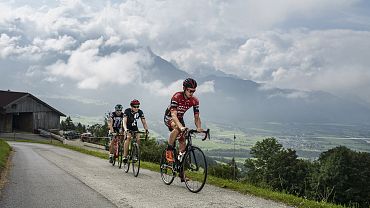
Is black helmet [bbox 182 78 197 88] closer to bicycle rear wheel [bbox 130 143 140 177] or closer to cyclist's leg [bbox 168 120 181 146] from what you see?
cyclist's leg [bbox 168 120 181 146]

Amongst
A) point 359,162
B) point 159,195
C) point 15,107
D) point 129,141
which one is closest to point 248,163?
point 359,162

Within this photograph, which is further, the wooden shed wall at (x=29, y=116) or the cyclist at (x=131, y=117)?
the wooden shed wall at (x=29, y=116)

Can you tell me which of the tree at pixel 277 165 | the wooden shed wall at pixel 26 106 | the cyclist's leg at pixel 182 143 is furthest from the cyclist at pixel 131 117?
the wooden shed wall at pixel 26 106

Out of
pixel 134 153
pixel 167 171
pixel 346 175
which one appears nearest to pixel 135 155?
pixel 134 153

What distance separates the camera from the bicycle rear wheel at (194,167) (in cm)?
864

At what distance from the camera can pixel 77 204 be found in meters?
7.15

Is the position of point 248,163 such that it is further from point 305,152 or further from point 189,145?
point 189,145

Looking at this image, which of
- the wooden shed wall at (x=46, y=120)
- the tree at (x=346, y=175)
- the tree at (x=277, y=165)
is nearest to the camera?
the tree at (x=346, y=175)

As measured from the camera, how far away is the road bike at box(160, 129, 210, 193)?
8.66 metres

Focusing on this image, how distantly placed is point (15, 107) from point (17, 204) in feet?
204

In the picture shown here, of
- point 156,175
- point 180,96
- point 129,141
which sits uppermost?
point 180,96

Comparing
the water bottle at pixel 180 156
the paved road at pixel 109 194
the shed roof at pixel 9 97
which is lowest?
the paved road at pixel 109 194

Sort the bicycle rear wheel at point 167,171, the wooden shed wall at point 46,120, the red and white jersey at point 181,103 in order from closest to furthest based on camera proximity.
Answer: the red and white jersey at point 181,103 < the bicycle rear wheel at point 167,171 < the wooden shed wall at point 46,120

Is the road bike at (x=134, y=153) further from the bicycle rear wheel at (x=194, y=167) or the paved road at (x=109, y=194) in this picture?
the bicycle rear wheel at (x=194, y=167)
